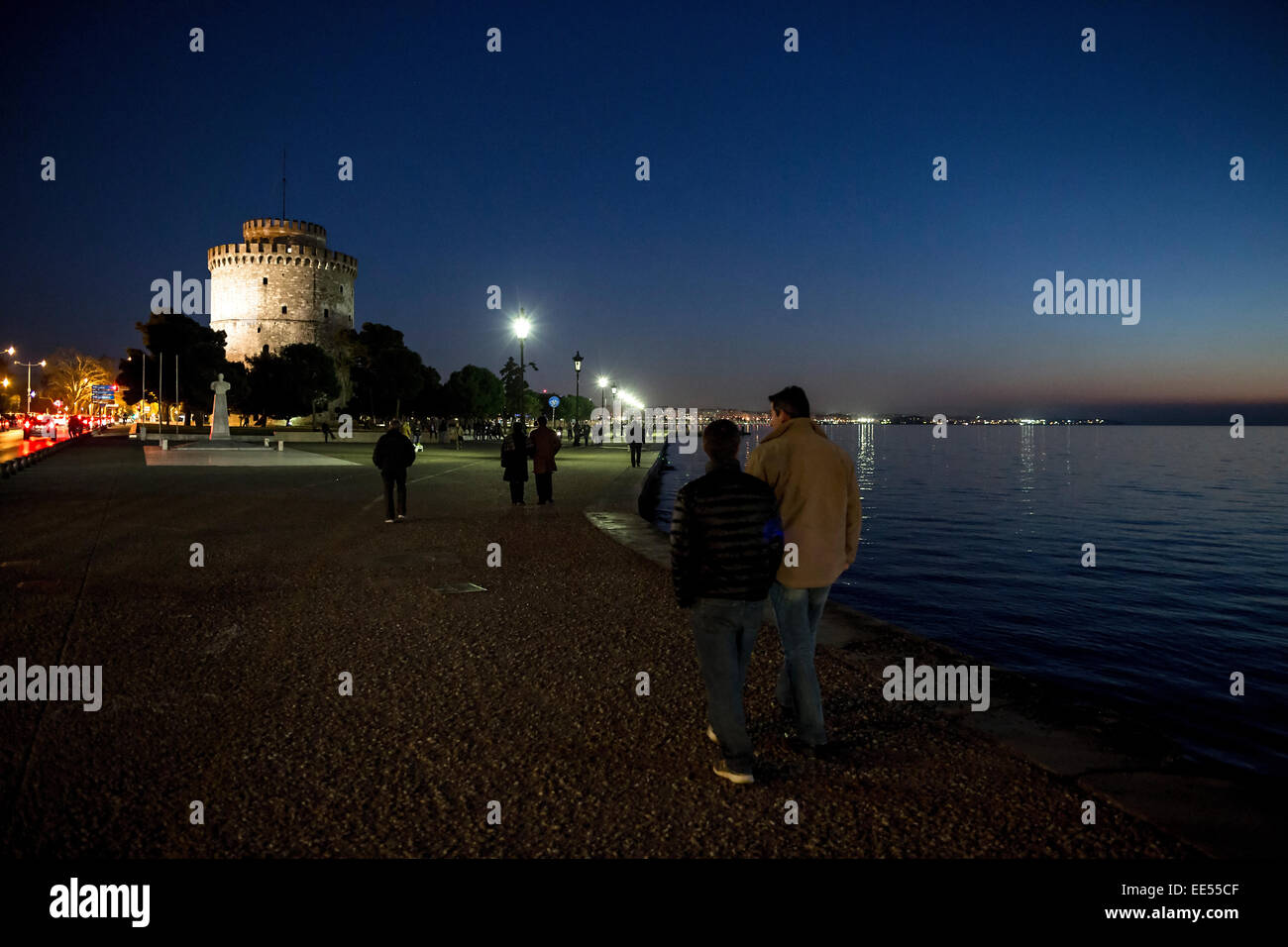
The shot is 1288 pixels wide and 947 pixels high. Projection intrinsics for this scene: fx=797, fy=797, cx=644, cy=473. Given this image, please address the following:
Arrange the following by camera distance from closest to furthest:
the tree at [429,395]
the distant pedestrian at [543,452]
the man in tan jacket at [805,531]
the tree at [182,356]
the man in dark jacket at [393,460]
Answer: the man in tan jacket at [805,531]
the man in dark jacket at [393,460]
the distant pedestrian at [543,452]
the tree at [182,356]
the tree at [429,395]

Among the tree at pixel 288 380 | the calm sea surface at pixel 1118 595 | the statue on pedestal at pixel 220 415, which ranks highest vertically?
the tree at pixel 288 380

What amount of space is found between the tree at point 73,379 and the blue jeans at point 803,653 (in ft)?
542

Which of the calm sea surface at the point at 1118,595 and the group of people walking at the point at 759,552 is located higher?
the group of people walking at the point at 759,552

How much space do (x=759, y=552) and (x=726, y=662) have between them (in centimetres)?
62

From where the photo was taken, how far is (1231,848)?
3477mm

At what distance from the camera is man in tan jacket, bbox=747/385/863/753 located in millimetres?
4621

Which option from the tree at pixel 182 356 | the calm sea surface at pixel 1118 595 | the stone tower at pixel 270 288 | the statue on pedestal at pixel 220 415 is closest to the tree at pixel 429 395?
the stone tower at pixel 270 288

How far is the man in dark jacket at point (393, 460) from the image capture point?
14.2 m

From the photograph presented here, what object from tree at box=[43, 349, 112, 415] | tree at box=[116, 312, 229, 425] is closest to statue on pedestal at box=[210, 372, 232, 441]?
tree at box=[116, 312, 229, 425]

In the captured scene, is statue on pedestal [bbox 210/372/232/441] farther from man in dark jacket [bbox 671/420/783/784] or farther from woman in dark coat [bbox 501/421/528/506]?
man in dark jacket [bbox 671/420/783/784]

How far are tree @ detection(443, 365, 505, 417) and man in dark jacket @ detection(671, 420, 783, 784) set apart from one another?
9562 cm

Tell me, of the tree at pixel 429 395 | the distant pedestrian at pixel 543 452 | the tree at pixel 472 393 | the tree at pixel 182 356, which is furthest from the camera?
the tree at pixel 472 393

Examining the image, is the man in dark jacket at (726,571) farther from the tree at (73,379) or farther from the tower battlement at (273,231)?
the tree at (73,379)
